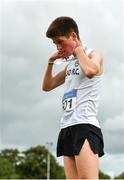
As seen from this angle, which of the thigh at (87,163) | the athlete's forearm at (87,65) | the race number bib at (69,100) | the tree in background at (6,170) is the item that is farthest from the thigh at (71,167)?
the tree in background at (6,170)

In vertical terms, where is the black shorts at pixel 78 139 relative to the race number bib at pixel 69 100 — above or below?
below

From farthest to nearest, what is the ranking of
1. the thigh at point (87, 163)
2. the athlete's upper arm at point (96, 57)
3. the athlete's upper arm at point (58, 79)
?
the athlete's upper arm at point (58, 79) < the athlete's upper arm at point (96, 57) < the thigh at point (87, 163)

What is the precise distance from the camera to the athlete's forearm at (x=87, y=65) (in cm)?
389

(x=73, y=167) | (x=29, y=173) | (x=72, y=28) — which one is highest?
(x=29, y=173)

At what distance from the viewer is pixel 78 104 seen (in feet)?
13.2

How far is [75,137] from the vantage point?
3.95 meters

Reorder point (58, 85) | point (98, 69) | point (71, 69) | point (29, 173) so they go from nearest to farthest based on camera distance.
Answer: point (98, 69), point (71, 69), point (58, 85), point (29, 173)

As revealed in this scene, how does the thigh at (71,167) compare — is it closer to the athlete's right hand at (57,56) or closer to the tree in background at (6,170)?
the athlete's right hand at (57,56)

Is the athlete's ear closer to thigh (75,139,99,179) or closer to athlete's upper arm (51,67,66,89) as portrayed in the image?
athlete's upper arm (51,67,66,89)

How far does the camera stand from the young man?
3.90 metres

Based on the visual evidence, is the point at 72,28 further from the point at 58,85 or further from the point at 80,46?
the point at 58,85

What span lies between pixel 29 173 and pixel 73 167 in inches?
2881

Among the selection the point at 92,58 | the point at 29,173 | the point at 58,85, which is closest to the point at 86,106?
the point at 92,58

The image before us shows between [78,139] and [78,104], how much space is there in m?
0.27
